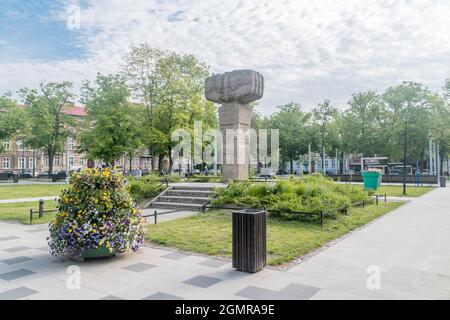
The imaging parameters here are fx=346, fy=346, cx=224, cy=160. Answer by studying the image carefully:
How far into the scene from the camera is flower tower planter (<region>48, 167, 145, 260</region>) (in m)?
6.29

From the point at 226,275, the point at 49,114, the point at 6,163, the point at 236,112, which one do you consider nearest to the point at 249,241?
the point at 226,275

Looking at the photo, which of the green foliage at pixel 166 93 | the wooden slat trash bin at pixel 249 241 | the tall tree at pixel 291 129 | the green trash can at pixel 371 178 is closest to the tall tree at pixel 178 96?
the green foliage at pixel 166 93

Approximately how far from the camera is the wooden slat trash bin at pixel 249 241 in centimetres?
575

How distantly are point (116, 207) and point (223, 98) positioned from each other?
1271 cm

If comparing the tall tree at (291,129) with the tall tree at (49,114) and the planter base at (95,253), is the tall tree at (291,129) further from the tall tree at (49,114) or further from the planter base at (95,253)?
the planter base at (95,253)

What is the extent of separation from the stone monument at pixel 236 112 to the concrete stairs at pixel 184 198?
10.2ft

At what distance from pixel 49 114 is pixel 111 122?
1716 cm

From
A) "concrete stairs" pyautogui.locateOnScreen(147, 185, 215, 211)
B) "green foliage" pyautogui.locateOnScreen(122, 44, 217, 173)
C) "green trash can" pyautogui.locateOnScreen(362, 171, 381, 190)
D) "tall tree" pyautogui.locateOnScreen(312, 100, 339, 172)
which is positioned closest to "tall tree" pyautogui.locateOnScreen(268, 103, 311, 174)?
"tall tree" pyautogui.locateOnScreen(312, 100, 339, 172)

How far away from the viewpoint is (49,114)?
148ft

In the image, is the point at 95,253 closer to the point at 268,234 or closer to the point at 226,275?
the point at 226,275

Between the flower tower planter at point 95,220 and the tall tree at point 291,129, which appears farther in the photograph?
the tall tree at point 291,129

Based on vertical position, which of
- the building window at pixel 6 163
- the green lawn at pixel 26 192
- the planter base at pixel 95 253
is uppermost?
the building window at pixel 6 163

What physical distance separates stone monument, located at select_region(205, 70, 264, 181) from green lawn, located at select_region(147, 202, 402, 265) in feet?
20.4

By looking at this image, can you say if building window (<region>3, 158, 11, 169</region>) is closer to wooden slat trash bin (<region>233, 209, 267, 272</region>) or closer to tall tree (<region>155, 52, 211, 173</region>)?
tall tree (<region>155, 52, 211, 173</region>)
